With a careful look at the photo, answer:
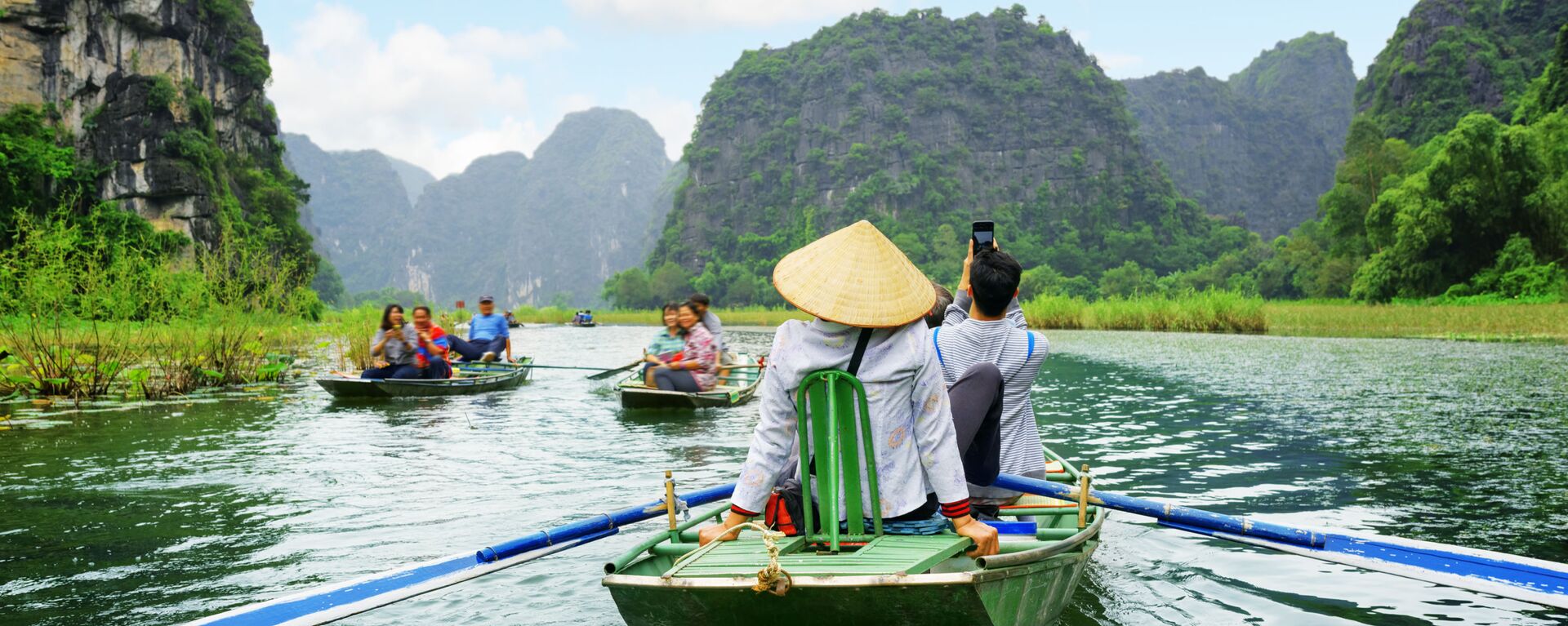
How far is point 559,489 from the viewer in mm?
6824

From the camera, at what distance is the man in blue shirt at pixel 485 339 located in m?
14.4

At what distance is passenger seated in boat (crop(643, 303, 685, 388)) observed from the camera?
11781 millimetres

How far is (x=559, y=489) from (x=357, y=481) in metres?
1.59

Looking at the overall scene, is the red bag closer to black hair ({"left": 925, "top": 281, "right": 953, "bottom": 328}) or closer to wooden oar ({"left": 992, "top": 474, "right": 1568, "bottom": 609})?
wooden oar ({"left": 992, "top": 474, "right": 1568, "bottom": 609})

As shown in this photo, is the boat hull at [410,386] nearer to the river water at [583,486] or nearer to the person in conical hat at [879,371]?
the river water at [583,486]

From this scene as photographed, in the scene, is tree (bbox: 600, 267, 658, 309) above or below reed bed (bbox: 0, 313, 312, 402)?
above

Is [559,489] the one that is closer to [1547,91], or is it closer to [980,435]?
[980,435]

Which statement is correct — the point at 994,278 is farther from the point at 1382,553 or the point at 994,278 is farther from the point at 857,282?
the point at 1382,553

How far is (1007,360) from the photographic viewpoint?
3799 mm

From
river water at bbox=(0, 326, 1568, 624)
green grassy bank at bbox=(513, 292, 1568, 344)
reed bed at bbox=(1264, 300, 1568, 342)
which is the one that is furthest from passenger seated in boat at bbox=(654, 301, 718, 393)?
reed bed at bbox=(1264, 300, 1568, 342)

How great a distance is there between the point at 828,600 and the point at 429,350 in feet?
37.2

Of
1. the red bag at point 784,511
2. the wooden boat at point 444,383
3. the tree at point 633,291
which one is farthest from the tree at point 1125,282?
the red bag at point 784,511

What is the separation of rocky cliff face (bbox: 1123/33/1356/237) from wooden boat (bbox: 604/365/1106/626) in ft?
417

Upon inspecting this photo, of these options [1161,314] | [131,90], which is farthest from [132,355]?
[1161,314]
